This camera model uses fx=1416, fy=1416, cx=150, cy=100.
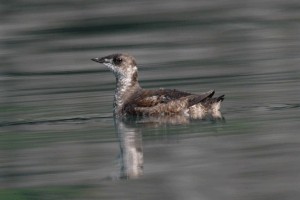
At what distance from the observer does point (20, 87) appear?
18.3m

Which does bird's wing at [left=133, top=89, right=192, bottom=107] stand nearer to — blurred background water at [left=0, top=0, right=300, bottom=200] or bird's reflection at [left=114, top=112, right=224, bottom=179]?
bird's reflection at [left=114, top=112, right=224, bottom=179]

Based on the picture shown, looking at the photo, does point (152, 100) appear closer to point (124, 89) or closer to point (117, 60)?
point (124, 89)

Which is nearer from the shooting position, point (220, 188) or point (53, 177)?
point (220, 188)

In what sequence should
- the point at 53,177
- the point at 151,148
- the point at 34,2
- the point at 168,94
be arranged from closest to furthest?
the point at 53,177, the point at 151,148, the point at 168,94, the point at 34,2

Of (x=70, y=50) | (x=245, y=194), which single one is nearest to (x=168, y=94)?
(x=245, y=194)

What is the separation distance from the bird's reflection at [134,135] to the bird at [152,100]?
8 cm

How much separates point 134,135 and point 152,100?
131cm

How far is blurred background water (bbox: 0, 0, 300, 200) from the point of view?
11023 millimetres

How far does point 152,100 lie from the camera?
1504 cm

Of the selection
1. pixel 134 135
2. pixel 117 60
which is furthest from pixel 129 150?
pixel 117 60

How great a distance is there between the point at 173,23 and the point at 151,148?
14.0 m

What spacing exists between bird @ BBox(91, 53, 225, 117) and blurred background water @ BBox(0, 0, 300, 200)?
22 centimetres

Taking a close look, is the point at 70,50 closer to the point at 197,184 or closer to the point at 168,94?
the point at 168,94

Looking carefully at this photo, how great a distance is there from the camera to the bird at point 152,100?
1476cm
